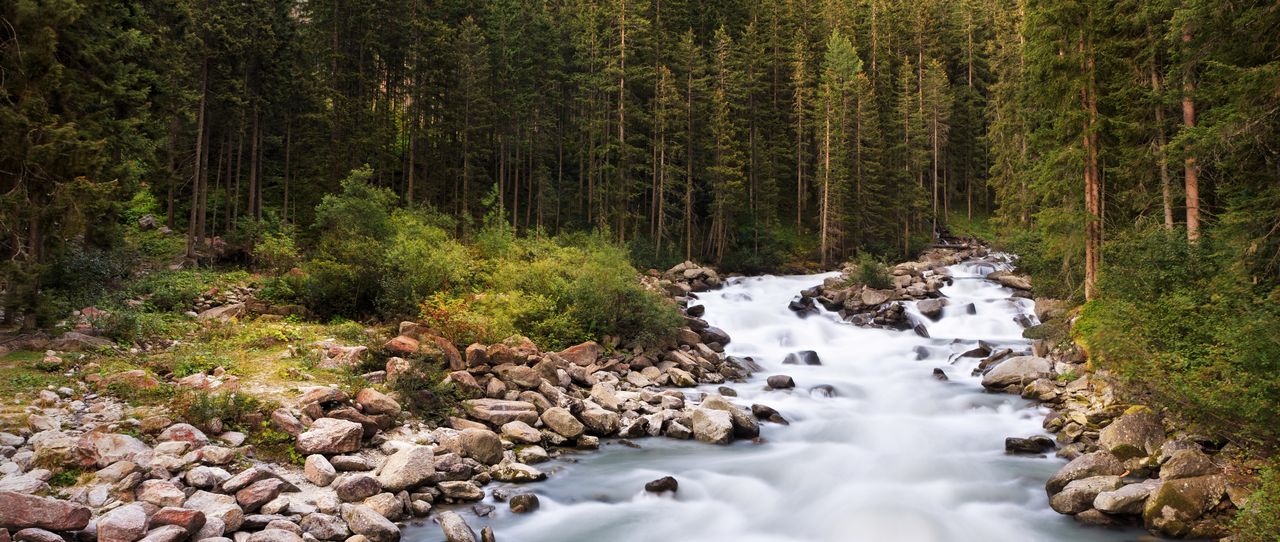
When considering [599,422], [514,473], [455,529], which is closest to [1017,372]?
[599,422]

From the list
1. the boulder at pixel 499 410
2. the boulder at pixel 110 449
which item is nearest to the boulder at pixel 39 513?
the boulder at pixel 110 449

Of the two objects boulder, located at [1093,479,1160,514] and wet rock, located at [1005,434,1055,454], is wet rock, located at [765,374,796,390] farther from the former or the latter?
boulder, located at [1093,479,1160,514]

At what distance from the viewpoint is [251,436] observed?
32.1 feet

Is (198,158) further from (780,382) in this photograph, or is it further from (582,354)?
(780,382)

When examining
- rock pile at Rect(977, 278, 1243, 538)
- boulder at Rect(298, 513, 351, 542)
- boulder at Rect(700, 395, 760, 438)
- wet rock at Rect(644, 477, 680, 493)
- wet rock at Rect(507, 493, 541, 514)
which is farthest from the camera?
boulder at Rect(700, 395, 760, 438)

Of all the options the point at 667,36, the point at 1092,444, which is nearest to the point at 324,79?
the point at 667,36

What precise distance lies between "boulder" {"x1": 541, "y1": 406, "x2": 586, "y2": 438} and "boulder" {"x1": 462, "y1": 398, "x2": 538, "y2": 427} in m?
0.26

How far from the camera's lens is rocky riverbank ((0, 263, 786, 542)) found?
746 cm

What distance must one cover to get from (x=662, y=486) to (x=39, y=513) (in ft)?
25.3

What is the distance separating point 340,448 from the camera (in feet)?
33.1

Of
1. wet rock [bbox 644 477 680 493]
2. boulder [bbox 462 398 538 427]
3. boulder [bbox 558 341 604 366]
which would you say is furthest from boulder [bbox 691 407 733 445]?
boulder [bbox 558 341 604 366]

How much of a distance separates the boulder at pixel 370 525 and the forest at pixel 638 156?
6672 millimetres

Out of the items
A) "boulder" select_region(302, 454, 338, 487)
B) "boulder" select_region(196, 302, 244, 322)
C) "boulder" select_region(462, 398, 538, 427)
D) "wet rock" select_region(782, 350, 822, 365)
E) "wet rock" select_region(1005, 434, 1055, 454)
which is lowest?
"wet rock" select_region(1005, 434, 1055, 454)

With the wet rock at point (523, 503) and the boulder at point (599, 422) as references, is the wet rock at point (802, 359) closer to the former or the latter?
the boulder at point (599, 422)
